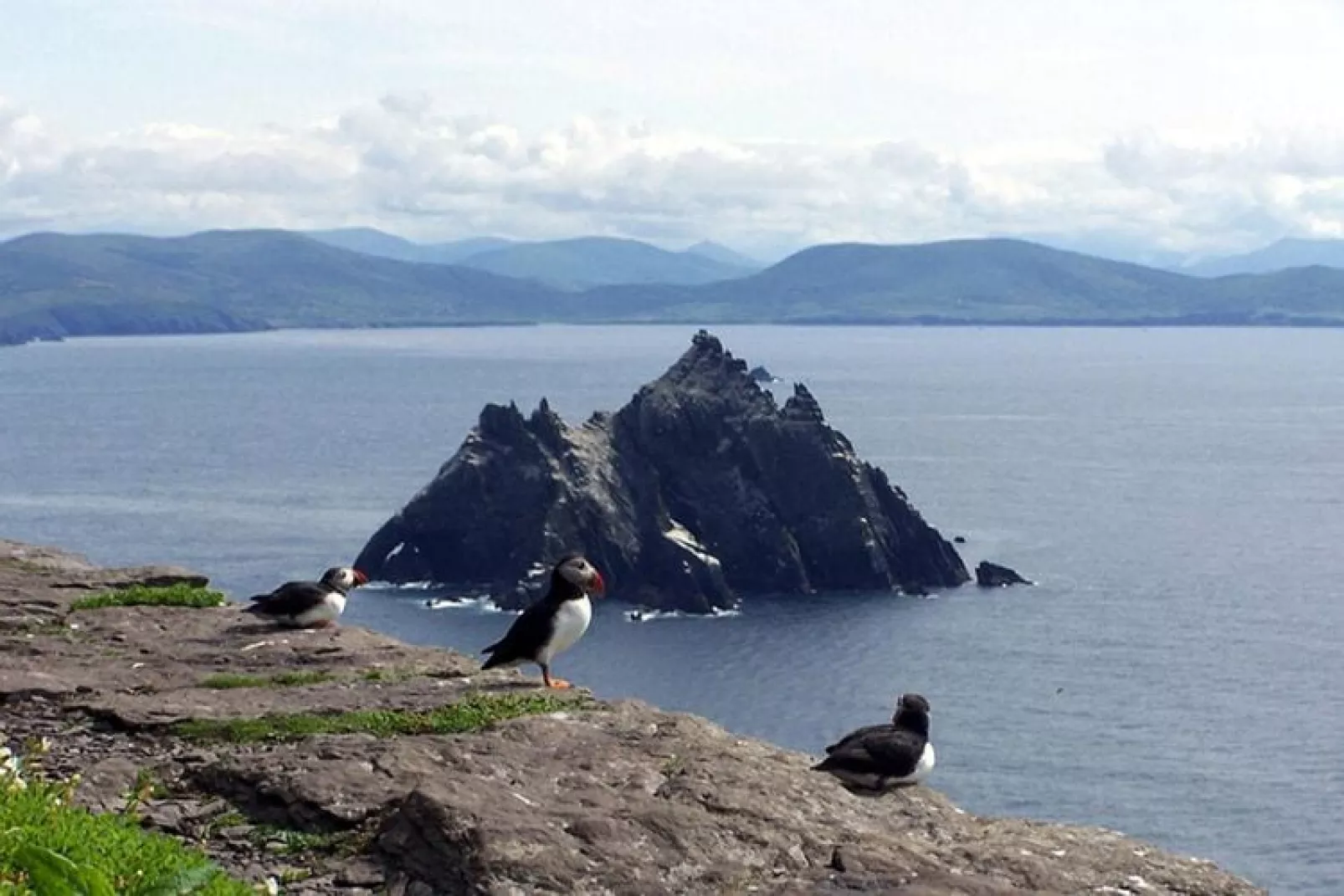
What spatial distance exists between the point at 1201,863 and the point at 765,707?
84.7m

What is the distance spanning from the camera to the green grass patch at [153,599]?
56.7 ft

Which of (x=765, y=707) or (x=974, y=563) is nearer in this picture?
(x=765, y=707)

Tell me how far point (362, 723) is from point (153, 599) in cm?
619

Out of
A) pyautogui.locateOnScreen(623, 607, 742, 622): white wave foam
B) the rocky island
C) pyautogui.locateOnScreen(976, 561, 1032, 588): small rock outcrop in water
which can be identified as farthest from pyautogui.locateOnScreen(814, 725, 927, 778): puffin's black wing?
pyautogui.locateOnScreen(976, 561, 1032, 588): small rock outcrop in water

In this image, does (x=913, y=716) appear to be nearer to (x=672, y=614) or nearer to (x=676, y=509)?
(x=672, y=614)

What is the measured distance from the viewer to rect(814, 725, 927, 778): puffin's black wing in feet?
41.0

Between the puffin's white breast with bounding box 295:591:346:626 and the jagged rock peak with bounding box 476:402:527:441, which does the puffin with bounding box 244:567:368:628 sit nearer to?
the puffin's white breast with bounding box 295:591:346:626

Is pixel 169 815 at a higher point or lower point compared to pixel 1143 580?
higher

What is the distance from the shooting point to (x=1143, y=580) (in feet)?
424

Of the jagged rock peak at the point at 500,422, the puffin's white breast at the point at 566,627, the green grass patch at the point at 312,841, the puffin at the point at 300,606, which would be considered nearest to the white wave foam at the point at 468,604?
the jagged rock peak at the point at 500,422

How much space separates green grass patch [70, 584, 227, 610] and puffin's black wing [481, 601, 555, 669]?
438cm

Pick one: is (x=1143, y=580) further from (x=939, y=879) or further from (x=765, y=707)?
(x=939, y=879)

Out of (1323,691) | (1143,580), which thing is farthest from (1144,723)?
(1143,580)

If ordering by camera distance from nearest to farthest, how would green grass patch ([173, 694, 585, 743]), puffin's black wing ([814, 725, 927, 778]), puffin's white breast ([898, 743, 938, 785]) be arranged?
green grass patch ([173, 694, 585, 743]), puffin's black wing ([814, 725, 927, 778]), puffin's white breast ([898, 743, 938, 785])
